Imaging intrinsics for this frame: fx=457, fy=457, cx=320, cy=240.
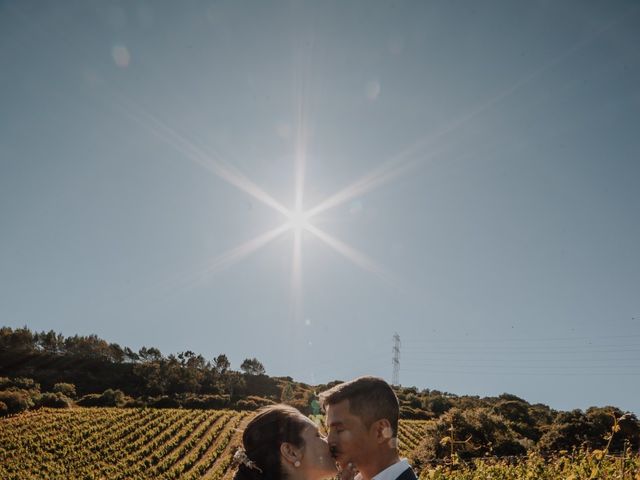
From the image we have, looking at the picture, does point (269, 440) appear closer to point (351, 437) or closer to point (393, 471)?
point (351, 437)

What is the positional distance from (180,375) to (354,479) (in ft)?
354

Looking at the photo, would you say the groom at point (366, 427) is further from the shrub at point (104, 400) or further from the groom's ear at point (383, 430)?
the shrub at point (104, 400)

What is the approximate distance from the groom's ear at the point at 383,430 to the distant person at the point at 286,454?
430 mm

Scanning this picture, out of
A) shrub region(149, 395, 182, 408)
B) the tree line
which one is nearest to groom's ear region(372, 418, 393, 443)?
the tree line

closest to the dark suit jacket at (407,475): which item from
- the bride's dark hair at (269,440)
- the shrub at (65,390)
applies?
the bride's dark hair at (269,440)

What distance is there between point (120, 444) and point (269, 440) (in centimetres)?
5948

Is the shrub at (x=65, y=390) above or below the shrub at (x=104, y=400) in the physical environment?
above

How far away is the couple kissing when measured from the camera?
2.74 m

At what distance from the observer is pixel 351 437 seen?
2754 mm

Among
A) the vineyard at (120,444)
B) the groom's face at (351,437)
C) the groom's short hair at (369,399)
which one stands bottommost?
the vineyard at (120,444)

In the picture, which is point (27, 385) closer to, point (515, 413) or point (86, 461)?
point (86, 461)

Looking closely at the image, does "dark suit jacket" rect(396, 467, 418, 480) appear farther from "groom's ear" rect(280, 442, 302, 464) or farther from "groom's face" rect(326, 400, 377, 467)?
"groom's ear" rect(280, 442, 302, 464)

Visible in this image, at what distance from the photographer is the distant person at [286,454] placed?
118 inches

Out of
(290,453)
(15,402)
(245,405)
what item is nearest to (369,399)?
(290,453)
